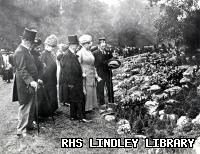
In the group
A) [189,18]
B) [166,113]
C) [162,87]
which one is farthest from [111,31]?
[166,113]

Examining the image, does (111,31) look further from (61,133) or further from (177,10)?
(61,133)

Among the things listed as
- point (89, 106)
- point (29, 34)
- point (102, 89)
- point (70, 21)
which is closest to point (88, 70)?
point (89, 106)

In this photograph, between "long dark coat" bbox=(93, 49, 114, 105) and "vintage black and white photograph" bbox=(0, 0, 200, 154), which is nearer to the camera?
"vintage black and white photograph" bbox=(0, 0, 200, 154)

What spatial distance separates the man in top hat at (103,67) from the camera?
1102cm

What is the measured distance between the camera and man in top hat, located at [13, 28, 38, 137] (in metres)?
7.51

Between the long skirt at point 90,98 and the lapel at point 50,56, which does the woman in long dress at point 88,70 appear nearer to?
the long skirt at point 90,98

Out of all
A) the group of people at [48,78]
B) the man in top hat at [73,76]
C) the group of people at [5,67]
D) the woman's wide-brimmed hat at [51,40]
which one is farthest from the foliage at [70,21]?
the man in top hat at [73,76]

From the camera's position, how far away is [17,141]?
7574mm

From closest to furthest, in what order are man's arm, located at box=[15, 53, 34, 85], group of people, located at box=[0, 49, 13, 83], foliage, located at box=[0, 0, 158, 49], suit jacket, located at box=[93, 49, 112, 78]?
man's arm, located at box=[15, 53, 34, 85] → suit jacket, located at box=[93, 49, 112, 78] → group of people, located at box=[0, 49, 13, 83] → foliage, located at box=[0, 0, 158, 49]

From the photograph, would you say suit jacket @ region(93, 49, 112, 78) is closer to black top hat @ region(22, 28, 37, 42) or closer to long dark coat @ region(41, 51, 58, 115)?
long dark coat @ region(41, 51, 58, 115)

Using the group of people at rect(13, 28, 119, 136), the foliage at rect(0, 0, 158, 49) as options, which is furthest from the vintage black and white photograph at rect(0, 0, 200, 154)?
the foliage at rect(0, 0, 158, 49)

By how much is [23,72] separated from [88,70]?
249 cm

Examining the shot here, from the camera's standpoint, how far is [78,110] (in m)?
9.15

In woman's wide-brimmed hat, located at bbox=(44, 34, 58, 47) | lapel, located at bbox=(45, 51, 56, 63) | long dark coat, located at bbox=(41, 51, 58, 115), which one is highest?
woman's wide-brimmed hat, located at bbox=(44, 34, 58, 47)
